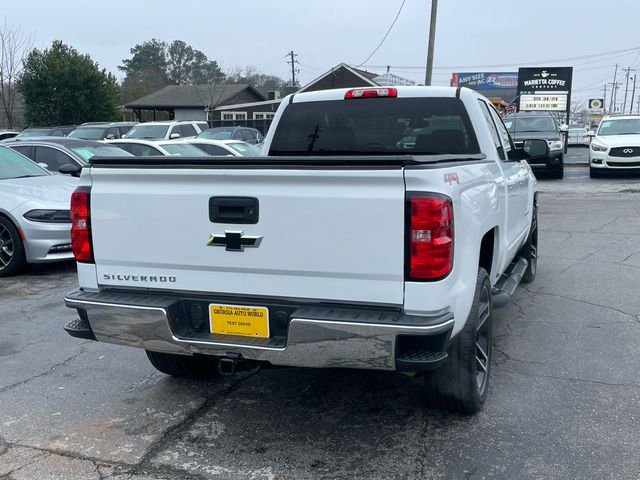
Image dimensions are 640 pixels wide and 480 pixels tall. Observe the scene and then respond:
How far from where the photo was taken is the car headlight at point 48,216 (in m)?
7.66

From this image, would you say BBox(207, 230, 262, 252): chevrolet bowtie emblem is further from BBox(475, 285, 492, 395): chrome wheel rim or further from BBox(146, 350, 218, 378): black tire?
BBox(475, 285, 492, 395): chrome wheel rim

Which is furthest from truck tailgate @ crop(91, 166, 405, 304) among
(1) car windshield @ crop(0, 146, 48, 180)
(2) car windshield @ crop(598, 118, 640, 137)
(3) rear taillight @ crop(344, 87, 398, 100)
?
(2) car windshield @ crop(598, 118, 640, 137)

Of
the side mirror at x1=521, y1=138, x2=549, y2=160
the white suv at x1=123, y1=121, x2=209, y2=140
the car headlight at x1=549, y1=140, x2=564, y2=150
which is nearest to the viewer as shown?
the side mirror at x1=521, y1=138, x2=549, y2=160

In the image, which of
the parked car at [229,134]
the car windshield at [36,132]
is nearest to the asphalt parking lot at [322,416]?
the parked car at [229,134]

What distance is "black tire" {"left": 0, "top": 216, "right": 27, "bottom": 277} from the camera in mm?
7656

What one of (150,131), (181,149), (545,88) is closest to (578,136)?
(545,88)

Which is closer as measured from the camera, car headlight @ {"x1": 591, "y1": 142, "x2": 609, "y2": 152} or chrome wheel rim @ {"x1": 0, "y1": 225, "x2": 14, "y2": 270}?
chrome wheel rim @ {"x1": 0, "y1": 225, "x2": 14, "y2": 270}

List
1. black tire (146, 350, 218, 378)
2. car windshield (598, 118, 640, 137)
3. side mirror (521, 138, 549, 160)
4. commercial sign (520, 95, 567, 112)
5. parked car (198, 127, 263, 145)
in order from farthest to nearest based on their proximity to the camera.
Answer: commercial sign (520, 95, 567, 112) → parked car (198, 127, 263, 145) → car windshield (598, 118, 640, 137) → side mirror (521, 138, 549, 160) → black tire (146, 350, 218, 378)

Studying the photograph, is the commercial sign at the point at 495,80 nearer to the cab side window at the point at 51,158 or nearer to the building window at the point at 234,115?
the building window at the point at 234,115

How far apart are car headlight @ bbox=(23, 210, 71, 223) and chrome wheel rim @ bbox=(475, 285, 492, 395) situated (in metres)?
5.59

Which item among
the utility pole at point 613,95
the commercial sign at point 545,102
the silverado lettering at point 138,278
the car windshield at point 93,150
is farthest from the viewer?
the utility pole at point 613,95

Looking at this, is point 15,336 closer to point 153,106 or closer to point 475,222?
point 475,222

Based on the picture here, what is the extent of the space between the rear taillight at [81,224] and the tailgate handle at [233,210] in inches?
30.8

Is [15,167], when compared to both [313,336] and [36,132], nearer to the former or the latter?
[313,336]
